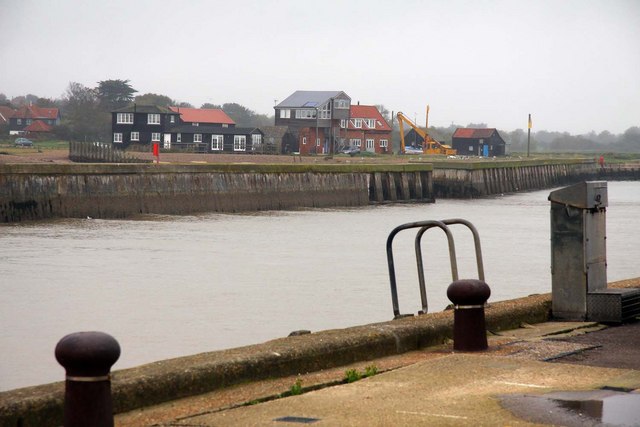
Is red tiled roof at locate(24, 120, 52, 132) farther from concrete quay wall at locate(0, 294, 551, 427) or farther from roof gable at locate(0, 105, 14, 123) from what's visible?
concrete quay wall at locate(0, 294, 551, 427)

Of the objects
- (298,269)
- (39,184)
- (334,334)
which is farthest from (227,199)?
(334,334)

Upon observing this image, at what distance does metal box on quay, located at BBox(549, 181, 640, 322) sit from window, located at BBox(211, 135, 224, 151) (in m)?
84.5

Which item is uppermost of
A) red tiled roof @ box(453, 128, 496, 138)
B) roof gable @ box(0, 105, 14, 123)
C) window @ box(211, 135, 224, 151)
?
roof gable @ box(0, 105, 14, 123)

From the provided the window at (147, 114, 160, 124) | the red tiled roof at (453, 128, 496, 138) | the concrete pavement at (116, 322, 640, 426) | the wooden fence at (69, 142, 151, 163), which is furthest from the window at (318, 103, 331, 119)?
the concrete pavement at (116, 322, 640, 426)

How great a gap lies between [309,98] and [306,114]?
2687 mm

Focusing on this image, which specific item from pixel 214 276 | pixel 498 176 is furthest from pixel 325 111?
pixel 214 276

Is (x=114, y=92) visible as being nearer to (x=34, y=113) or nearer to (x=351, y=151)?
(x=34, y=113)

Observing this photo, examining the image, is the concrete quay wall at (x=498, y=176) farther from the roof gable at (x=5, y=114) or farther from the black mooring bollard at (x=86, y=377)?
the roof gable at (x=5, y=114)

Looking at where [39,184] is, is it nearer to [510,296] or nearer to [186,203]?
[186,203]

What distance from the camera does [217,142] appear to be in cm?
9388

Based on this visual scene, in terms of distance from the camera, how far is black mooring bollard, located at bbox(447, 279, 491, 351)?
8.13 m

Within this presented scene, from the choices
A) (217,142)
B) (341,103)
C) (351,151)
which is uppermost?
(341,103)

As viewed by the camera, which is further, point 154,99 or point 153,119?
point 154,99

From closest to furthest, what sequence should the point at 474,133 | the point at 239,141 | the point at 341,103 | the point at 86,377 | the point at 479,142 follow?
the point at 86,377, the point at 239,141, the point at 341,103, the point at 479,142, the point at 474,133
